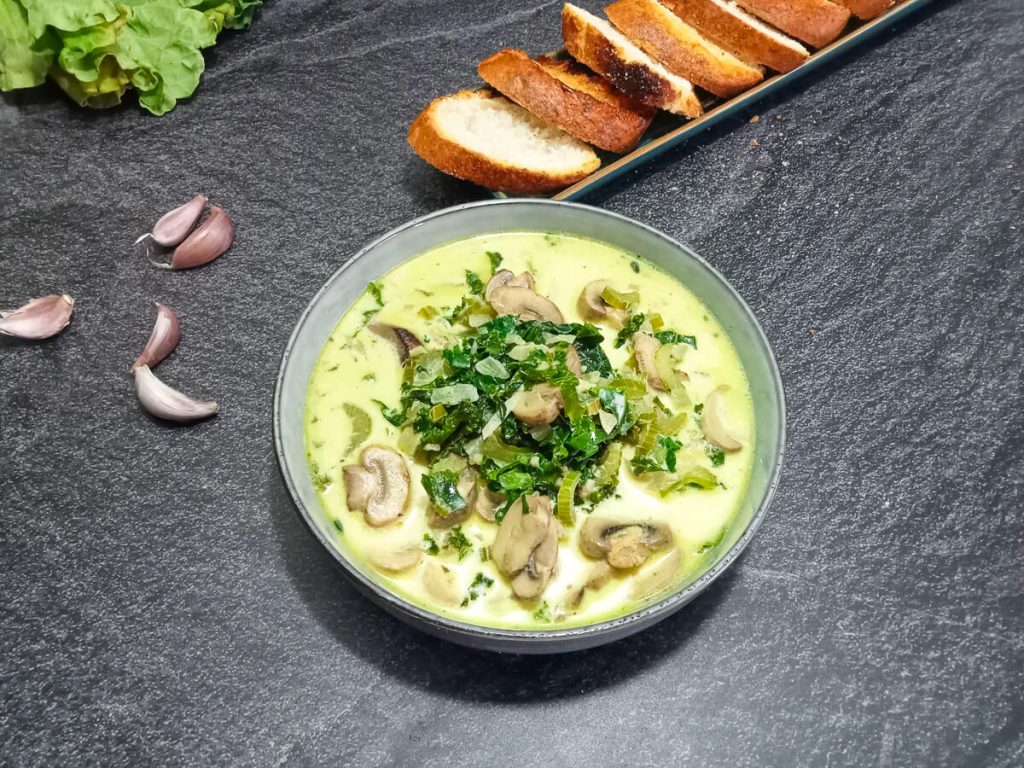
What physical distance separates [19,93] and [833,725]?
3873mm

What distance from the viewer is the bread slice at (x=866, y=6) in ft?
12.6

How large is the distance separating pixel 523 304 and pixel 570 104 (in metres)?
Answer: 1.05

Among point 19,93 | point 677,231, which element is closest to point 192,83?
point 19,93

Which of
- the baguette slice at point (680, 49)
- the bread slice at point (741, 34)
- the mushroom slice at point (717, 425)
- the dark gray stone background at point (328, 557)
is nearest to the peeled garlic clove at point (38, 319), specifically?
the dark gray stone background at point (328, 557)

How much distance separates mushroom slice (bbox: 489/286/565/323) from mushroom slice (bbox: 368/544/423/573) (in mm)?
763

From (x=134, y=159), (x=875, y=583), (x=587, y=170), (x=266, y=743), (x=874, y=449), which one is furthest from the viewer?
(x=134, y=159)

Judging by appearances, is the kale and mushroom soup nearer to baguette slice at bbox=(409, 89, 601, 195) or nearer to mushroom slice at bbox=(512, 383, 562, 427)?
mushroom slice at bbox=(512, 383, 562, 427)

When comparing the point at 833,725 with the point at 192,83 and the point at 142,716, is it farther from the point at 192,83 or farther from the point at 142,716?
the point at 192,83

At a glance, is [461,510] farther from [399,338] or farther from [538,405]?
[399,338]

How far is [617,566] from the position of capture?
234 cm

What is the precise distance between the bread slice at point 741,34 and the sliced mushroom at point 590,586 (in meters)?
2.37

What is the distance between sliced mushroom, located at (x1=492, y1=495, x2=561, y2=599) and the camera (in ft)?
7.48

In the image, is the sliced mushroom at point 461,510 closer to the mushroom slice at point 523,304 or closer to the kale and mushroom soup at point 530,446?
the kale and mushroom soup at point 530,446

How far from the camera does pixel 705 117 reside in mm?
3590
